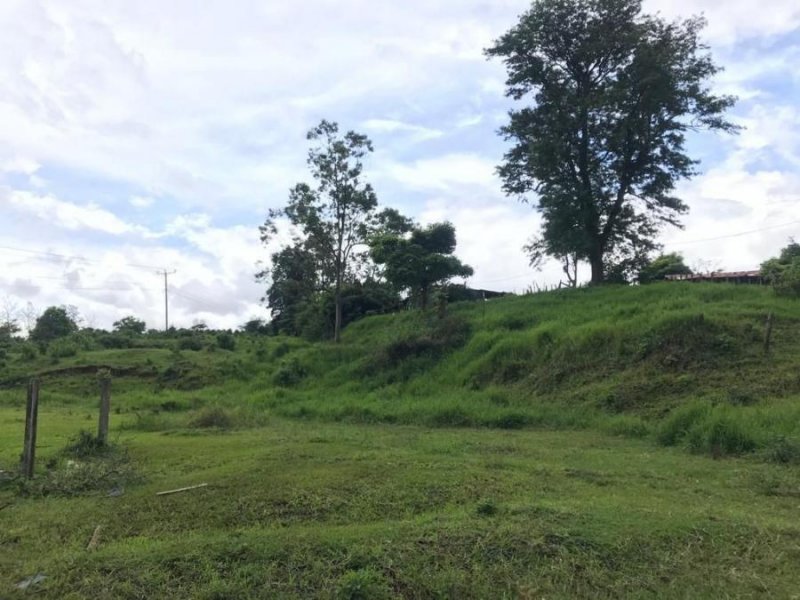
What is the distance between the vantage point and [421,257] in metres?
29.1

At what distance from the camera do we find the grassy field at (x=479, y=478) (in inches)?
219

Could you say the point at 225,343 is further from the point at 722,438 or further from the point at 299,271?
the point at 722,438

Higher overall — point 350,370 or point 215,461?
point 350,370

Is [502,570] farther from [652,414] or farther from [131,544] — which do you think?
[652,414]

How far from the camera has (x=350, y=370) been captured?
26031 millimetres

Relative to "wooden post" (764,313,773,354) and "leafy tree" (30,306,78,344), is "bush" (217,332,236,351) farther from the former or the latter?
"wooden post" (764,313,773,354)

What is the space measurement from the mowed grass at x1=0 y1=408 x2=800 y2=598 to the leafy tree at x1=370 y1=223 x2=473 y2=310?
→ 1872 centimetres

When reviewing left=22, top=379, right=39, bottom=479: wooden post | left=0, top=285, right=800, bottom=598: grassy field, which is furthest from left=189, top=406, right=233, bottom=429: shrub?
left=22, top=379, right=39, bottom=479: wooden post

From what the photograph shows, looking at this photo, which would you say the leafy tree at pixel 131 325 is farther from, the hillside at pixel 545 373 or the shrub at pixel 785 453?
the shrub at pixel 785 453

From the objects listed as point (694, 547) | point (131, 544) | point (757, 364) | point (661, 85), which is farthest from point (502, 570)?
point (661, 85)

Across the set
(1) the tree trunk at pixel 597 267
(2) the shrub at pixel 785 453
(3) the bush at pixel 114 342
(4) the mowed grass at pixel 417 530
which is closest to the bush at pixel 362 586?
(4) the mowed grass at pixel 417 530

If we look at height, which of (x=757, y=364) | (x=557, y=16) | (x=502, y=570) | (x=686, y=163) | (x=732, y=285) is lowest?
(x=502, y=570)

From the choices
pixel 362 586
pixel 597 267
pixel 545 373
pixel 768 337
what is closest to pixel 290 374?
pixel 545 373

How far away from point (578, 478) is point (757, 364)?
31.2ft
